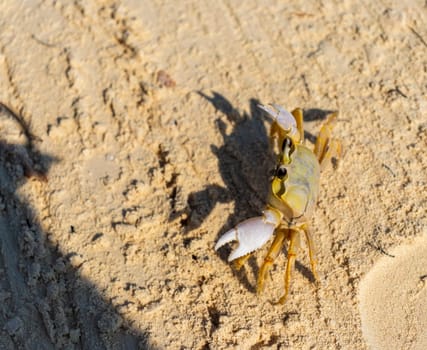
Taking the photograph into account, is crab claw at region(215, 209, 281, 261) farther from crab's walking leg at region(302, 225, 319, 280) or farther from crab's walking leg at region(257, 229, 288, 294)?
crab's walking leg at region(302, 225, 319, 280)

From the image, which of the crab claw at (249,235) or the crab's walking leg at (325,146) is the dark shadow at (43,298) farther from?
the crab's walking leg at (325,146)

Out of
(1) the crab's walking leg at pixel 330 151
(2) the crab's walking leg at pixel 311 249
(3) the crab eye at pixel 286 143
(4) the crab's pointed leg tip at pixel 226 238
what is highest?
(3) the crab eye at pixel 286 143

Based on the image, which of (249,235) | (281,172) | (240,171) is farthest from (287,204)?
(240,171)

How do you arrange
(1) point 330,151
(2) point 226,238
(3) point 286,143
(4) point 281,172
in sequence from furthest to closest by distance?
(1) point 330,151, (3) point 286,143, (4) point 281,172, (2) point 226,238

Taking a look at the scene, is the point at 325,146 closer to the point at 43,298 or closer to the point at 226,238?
the point at 226,238

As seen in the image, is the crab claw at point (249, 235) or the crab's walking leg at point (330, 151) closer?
the crab claw at point (249, 235)

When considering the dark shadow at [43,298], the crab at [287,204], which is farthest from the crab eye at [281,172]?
the dark shadow at [43,298]

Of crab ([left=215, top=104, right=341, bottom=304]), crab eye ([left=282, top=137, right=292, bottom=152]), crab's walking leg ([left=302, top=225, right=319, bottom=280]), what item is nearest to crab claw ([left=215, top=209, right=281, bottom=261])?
crab ([left=215, top=104, right=341, bottom=304])
